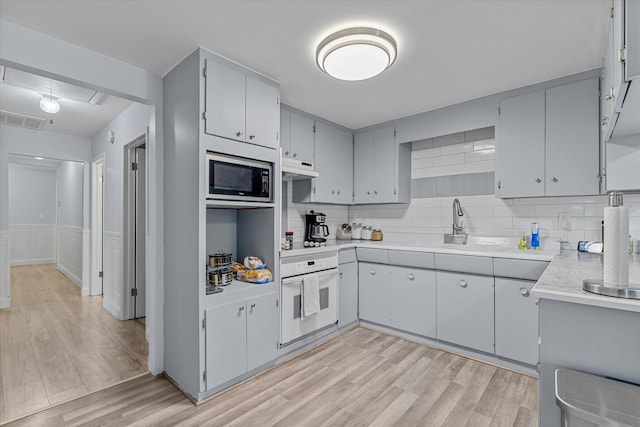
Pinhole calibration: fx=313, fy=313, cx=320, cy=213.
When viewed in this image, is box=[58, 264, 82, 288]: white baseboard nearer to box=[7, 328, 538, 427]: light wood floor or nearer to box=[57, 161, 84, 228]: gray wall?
box=[57, 161, 84, 228]: gray wall

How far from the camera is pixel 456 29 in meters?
1.95

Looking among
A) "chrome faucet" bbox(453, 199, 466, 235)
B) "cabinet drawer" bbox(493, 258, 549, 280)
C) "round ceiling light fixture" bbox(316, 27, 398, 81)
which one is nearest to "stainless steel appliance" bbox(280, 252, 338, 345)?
"chrome faucet" bbox(453, 199, 466, 235)

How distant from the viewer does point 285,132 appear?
3232 millimetres

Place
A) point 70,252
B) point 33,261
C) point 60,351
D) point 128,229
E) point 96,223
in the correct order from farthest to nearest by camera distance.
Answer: point 33,261 → point 70,252 → point 96,223 → point 128,229 → point 60,351

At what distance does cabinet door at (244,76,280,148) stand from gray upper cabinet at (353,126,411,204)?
1592mm

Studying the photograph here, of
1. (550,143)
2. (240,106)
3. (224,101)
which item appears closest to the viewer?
(224,101)

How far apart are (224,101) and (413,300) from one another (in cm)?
246

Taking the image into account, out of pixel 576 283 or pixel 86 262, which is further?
pixel 86 262

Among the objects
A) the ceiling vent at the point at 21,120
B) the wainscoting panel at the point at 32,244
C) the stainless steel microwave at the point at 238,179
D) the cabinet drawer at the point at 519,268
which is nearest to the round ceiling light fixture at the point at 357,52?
the stainless steel microwave at the point at 238,179

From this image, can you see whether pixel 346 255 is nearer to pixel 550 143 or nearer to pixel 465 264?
pixel 465 264

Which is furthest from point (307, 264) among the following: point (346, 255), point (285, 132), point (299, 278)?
point (285, 132)

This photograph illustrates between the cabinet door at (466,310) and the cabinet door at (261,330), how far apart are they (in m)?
1.52

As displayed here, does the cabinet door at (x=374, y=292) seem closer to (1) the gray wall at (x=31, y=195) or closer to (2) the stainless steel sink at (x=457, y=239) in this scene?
(2) the stainless steel sink at (x=457, y=239)

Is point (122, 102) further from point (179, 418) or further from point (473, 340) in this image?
point (473, 340)
